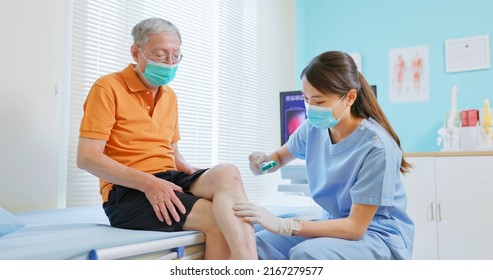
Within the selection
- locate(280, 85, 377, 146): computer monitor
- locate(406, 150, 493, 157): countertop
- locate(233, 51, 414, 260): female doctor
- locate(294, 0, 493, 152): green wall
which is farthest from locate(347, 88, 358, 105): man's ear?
locate(294, 0, 493, 152): green wall

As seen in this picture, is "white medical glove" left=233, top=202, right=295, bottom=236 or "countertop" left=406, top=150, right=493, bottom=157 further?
"countertop" left=406, top=150, right=493, bottom=157

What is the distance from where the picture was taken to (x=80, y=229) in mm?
1325

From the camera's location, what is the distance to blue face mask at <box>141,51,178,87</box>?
58.7 inches

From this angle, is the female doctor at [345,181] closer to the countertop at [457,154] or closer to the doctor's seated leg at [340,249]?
the doctor's seated leg at [340,249]

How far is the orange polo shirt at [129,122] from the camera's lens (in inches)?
53.4

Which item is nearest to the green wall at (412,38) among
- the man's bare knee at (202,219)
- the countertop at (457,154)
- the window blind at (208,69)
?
the window blind at (208,69)

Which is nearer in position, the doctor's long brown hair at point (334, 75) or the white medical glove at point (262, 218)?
the white medical glove at point (262, 218)

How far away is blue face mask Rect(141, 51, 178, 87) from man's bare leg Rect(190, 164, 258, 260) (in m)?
0.37

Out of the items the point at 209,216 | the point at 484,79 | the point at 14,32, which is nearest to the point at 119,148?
the point at 209,216

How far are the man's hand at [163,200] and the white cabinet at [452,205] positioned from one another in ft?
5.74

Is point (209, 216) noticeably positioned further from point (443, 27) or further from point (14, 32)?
point (443, 27)

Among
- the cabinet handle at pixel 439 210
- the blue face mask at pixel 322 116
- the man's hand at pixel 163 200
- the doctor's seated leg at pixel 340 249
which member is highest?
the blue face mask at pixel 322 116

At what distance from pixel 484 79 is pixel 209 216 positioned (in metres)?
2.49

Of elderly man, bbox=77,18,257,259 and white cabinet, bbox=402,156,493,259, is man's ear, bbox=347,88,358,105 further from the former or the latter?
white cabinet, bbox=402,156,493,259
